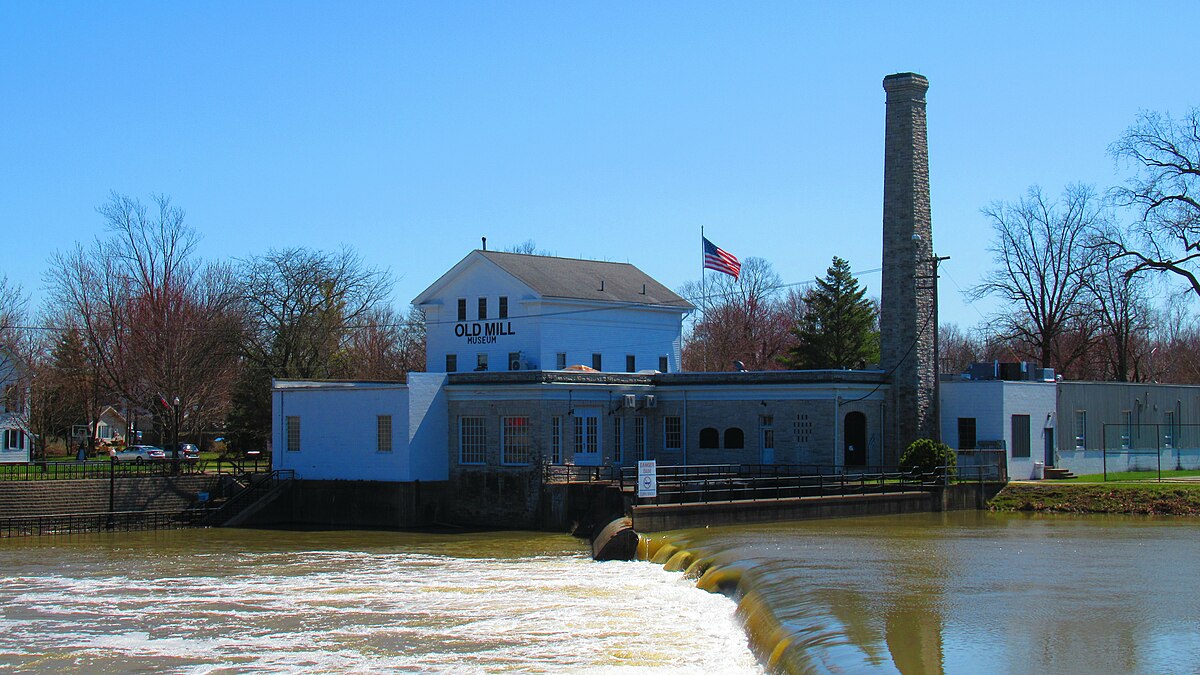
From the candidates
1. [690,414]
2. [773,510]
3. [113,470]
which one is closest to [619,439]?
[690,414]

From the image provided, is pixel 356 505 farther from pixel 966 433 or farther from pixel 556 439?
pixel 966 433

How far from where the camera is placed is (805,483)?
4162 centimetres

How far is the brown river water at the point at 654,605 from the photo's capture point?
18.8 metres

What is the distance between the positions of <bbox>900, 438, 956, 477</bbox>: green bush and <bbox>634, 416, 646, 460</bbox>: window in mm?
9207

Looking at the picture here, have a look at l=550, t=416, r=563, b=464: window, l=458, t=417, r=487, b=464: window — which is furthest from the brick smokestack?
l=458, t=417, r=487, b=464: window

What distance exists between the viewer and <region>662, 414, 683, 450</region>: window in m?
46.3

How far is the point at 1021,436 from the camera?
45.7m

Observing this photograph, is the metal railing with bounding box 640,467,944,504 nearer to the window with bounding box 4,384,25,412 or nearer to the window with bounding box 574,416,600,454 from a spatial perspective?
the window with bounding box 574,416,600,454

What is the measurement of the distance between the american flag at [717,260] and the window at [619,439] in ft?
29.7

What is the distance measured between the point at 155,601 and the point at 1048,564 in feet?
63.9

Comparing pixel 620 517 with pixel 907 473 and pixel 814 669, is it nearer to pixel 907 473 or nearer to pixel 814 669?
pixel 907 473

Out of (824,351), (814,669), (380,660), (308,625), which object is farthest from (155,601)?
(824,351)

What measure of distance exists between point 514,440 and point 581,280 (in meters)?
11.9

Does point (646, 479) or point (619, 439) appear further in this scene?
point (619, 439)
